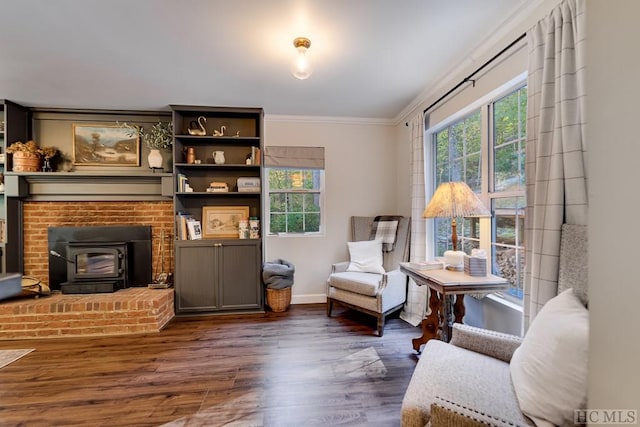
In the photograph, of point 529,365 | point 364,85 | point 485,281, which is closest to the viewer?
point 529,365

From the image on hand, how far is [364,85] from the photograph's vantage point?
272 centimetres

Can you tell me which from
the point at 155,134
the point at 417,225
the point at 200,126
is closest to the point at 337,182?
the point at 417,225

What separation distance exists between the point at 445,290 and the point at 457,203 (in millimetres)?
634

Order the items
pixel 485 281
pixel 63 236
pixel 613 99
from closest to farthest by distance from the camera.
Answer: pixel 613 99
pixel 485 281
pixel 63 236

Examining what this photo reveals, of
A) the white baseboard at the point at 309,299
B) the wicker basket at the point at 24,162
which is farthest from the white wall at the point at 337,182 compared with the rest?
the wicker basket at the point at 24,162

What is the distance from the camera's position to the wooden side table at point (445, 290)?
1.83 m

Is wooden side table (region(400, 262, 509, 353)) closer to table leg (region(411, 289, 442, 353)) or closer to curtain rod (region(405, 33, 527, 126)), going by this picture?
table leg (region(411, 289, 442, 353))

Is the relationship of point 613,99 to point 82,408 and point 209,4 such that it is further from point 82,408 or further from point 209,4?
point 82,408

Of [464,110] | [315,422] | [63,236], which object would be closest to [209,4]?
[464,110]

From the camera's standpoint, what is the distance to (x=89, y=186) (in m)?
3.25

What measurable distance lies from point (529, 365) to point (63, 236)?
4.33 m

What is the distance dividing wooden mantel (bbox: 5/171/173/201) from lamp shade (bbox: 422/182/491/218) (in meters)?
2.90

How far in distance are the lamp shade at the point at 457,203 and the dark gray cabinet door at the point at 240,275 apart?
2.08m

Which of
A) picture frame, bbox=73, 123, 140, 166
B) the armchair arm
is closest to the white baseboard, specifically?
the armchair arm
